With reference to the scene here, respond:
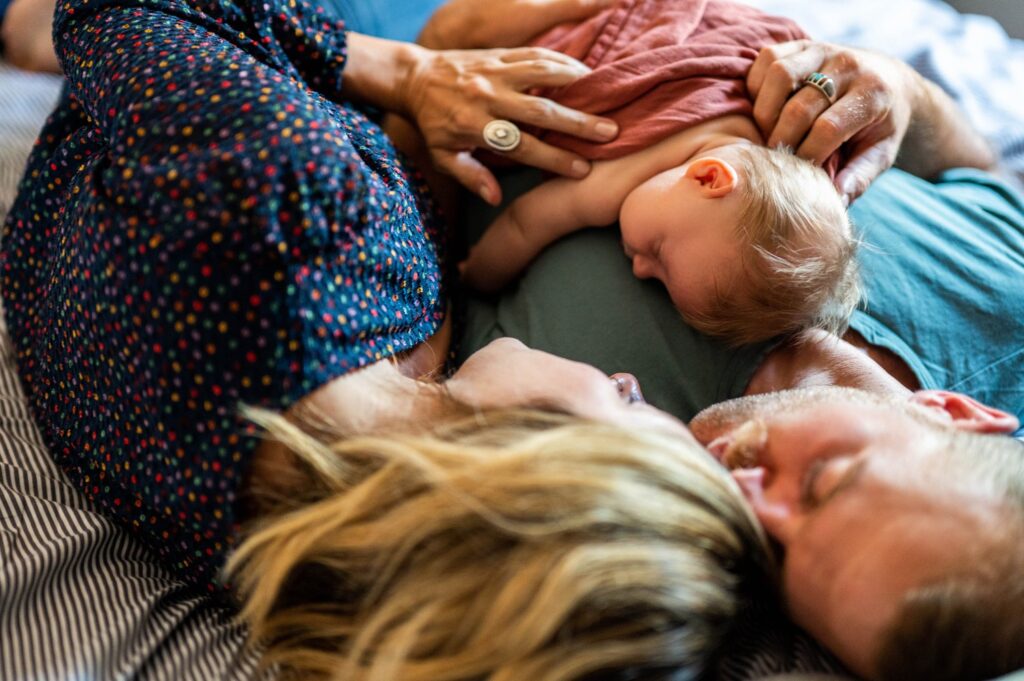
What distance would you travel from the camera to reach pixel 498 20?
1418 mm

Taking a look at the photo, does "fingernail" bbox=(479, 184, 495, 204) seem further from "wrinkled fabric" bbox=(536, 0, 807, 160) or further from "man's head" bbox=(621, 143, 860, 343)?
"man's head" bbox=(621, 143, 860, 343)

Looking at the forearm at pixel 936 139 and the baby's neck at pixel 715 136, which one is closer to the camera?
the baby's neck at pixel 715 136

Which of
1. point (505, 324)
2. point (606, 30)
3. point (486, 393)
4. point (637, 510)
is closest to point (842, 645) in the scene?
point (637, 510)

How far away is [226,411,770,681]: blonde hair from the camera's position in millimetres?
685

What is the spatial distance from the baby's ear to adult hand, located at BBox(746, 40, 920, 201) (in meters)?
0.15

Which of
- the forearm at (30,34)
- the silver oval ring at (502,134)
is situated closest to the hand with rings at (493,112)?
the silver oval ring at (502,134)

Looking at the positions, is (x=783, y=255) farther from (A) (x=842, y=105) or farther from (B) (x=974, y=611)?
(B) (x=974, y=611)

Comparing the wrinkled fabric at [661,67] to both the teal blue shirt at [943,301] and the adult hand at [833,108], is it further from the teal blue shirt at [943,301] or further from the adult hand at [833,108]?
the teal blue shirt at [943,301]

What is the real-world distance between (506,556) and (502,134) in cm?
74

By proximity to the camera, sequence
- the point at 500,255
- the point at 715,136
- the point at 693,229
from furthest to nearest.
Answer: the point at 500,255 → the point at 715,136 → the point at 693,229

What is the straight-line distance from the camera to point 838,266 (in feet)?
3.68

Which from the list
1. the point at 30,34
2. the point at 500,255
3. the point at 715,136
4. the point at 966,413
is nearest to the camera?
the point at 966,413

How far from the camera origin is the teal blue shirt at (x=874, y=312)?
113 centimetres

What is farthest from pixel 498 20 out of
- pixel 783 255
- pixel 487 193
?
pixel 783 255
